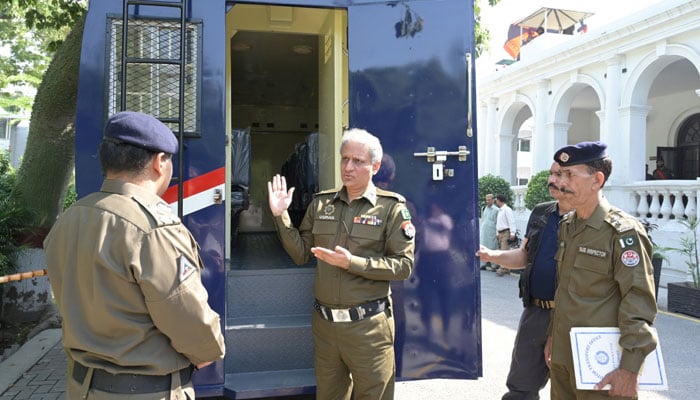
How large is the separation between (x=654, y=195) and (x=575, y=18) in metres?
15.9

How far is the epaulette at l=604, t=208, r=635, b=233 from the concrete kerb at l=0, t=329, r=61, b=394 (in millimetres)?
4567

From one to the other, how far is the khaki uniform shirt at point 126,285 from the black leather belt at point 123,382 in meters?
0.03

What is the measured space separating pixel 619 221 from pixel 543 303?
3.28ft

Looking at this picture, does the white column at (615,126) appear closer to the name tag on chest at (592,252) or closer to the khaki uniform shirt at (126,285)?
Result: the name tag on chest at (592,252)

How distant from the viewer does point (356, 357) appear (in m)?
2.60

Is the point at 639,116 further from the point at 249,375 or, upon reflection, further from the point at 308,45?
the point at 249,375

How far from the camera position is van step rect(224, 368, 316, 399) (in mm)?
3010

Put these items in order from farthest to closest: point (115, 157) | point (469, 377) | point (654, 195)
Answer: point (654, 195) → point (469, 377) → point (115, 157)

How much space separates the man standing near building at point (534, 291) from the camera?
300 cm

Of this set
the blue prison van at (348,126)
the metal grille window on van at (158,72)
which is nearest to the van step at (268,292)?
the blue prison van at (348,126)

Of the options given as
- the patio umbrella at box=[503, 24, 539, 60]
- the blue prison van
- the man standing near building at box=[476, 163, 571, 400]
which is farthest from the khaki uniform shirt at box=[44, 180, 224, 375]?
the patio umbrella at box=[503, 24, 539, 60]

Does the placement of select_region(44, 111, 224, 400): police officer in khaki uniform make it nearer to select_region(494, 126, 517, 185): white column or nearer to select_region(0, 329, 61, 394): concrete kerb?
select_region(0, 329, 61, 394): concrete kerb

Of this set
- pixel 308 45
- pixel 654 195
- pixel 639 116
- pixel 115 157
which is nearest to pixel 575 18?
pixel 639 116

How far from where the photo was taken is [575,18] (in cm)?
2362
